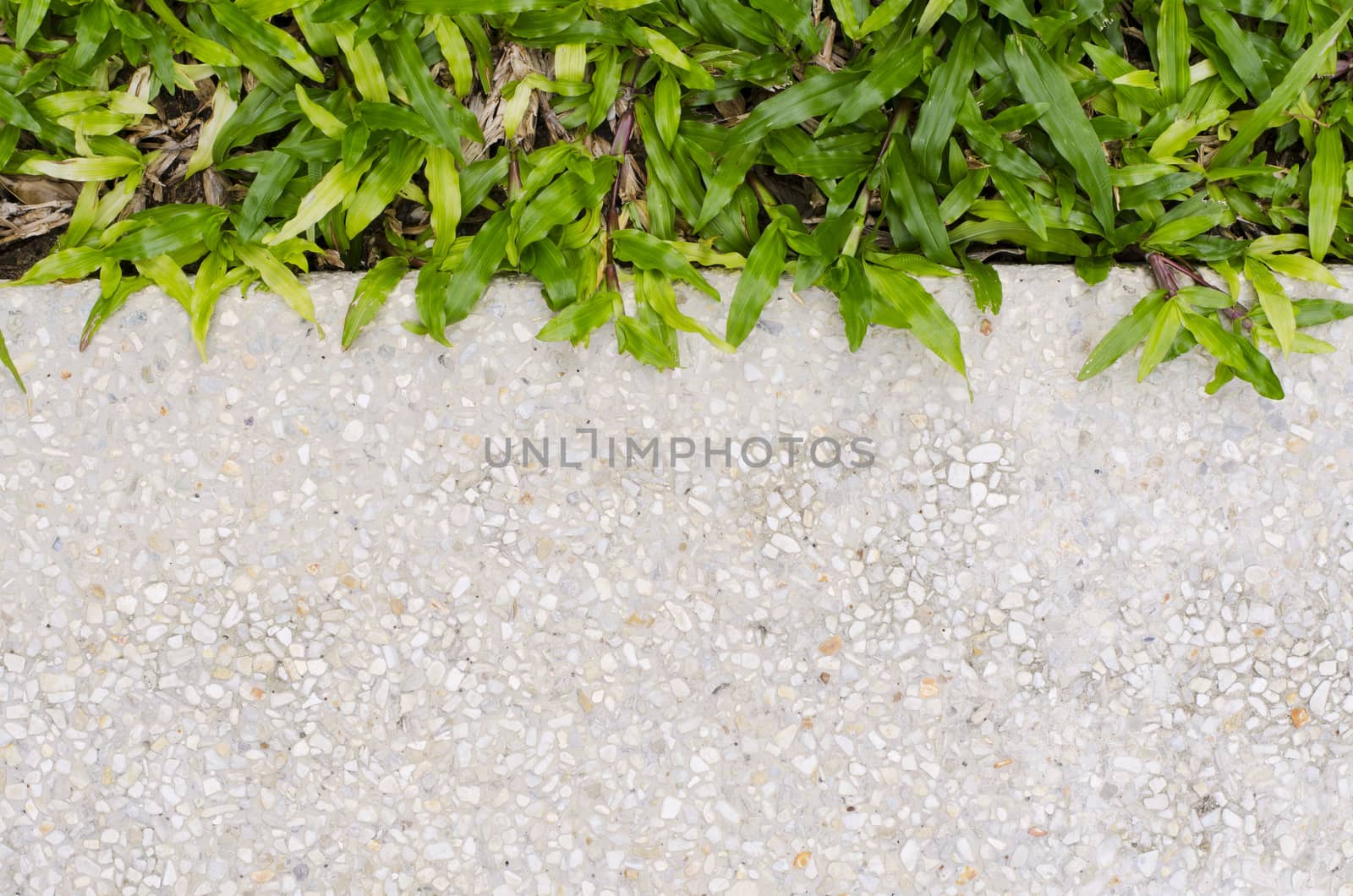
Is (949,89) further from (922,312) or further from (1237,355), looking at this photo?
(1237,355)

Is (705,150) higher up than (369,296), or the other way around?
(705,150)

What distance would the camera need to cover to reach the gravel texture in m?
1.44

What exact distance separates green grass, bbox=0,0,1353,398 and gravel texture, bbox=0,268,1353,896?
0.07m

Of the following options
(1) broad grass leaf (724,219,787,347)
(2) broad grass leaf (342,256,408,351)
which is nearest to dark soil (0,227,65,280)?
(2) broad grass leaf (342,256,408,351)

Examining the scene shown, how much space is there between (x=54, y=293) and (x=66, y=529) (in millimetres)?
369

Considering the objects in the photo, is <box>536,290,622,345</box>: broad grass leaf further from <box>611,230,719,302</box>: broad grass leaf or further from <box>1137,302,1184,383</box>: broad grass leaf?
<box>1137,302,1184,383</box>: broad grass leaf

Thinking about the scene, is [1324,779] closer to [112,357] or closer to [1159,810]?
[1159,810]

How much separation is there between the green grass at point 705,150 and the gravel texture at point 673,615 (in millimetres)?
72

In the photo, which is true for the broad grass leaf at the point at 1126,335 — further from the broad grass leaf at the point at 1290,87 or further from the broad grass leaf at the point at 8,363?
the broad grass leaf at the point at 8,363

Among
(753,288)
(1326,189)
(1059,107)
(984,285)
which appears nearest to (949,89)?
(1059,107)

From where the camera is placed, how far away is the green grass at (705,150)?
1393 millimetres

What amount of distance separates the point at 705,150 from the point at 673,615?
0.71m

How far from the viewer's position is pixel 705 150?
1452mm

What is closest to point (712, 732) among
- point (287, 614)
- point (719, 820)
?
point (719, 820)
